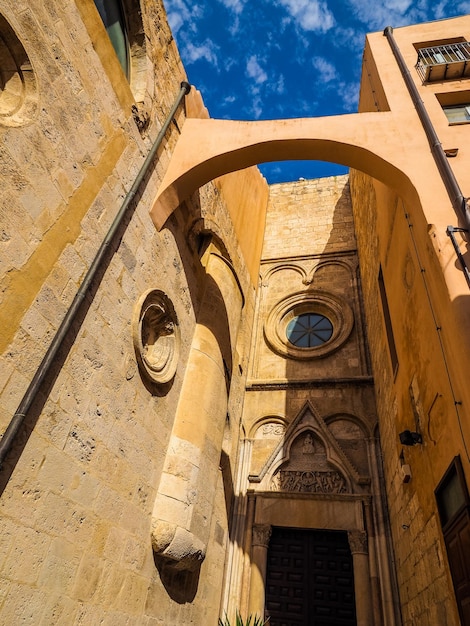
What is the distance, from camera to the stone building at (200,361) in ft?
9.93

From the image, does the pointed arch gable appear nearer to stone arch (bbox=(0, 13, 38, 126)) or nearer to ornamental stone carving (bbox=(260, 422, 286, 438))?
ornamental stone carving (bbox=(260, 422, 286, 438))

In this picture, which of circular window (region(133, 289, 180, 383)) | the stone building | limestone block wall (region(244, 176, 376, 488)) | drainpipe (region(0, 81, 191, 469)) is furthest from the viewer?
limestone block wall (region(244, 176, 376, 488))

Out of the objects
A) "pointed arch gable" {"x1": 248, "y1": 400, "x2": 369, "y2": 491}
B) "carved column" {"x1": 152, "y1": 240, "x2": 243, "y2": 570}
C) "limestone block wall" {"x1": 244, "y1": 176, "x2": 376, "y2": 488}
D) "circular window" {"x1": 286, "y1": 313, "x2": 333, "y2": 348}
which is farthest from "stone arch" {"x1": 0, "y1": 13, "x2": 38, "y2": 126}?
"circular window" {"x1": 286, "y1": 313, "x2": 333, "y2": 348}

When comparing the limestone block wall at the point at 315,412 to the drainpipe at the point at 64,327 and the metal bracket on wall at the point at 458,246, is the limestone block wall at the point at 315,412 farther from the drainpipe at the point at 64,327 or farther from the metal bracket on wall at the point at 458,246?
the drainpipe at the point at 64,327

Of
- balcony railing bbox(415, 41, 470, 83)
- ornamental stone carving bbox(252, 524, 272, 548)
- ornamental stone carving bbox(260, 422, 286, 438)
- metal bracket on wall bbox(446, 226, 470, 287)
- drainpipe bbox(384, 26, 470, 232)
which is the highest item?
balcony railing bbox(415, 41, 470, 83)

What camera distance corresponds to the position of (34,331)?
2916 mm

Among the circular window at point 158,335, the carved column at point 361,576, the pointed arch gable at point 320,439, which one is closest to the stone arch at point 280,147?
the circular window at point 158,335

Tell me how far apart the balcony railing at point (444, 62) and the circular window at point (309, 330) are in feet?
18.4

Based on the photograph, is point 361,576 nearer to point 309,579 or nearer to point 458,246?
point 309,579

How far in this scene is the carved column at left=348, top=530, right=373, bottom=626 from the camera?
587cm

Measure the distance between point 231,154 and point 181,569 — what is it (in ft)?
18.8

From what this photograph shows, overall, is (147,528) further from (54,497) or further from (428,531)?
(428,531)

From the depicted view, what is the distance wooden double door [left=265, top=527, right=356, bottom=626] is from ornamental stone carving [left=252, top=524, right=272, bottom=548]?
21 centimetres

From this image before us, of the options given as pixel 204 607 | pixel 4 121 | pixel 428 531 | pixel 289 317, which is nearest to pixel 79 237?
pixel 4 121
